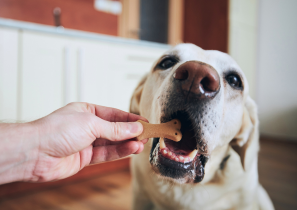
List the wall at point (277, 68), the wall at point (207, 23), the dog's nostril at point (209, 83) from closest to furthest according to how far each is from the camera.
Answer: the dog's nostril at point (209, 83) < the wall at point (277, 68) < the wall at point (207, 23)

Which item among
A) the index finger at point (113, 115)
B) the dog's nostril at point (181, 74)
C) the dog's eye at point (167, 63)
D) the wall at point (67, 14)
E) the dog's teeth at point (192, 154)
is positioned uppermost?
the wall at point (67, 14)

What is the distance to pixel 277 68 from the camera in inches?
59.4

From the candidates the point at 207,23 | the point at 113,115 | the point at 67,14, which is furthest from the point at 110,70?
the point at 207,23

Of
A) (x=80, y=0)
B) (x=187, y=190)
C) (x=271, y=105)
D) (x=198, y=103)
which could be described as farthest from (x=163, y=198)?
(x=80, y=0)

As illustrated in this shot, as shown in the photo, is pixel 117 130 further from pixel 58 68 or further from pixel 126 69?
pixel 126 69

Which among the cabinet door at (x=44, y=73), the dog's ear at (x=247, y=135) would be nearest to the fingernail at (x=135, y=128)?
the dog's ear at (x=247, y=135)

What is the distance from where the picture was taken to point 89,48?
7.50 ft

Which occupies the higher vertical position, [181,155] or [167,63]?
[167,63]

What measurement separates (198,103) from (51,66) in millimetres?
1734

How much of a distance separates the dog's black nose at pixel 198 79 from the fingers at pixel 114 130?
23 centimetres

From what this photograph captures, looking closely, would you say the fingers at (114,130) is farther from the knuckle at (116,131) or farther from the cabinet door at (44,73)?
the cabinet door at (44,73)

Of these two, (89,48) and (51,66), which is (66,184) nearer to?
(51,66)

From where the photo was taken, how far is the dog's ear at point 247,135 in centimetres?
117

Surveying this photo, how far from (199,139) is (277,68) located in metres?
1.06
